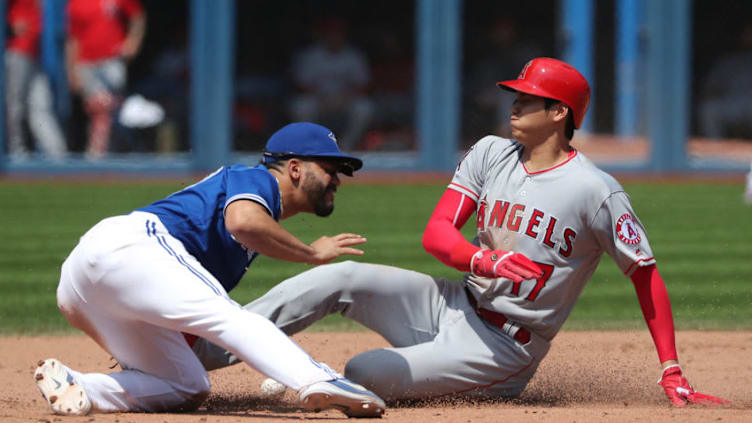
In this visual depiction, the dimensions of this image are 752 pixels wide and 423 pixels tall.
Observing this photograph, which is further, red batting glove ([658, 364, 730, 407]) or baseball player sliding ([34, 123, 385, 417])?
red batting glove ([658, 364, 730, 407])

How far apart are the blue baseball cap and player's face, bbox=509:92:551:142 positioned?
654mm

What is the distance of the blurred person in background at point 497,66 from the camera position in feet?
50.0

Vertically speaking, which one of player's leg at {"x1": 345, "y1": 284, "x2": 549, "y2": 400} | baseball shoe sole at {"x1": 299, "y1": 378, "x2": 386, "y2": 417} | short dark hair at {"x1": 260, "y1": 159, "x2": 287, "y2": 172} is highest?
short dark hair at {"x1": 260, "y1": 159, "x2": 287, "y2": 172}

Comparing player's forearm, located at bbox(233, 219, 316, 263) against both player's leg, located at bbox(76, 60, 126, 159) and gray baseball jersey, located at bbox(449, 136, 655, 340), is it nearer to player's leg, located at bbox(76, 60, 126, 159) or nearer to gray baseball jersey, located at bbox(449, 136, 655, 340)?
gray baseball jersey, located at bbox(449, 136, 655, 340)

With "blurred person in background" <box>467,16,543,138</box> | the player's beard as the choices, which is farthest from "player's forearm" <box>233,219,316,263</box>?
"blurred person in background" <box>467,16,543,138</box>

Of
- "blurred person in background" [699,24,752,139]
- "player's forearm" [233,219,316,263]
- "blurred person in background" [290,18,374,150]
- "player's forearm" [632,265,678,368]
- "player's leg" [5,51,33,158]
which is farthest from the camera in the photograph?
"blurred person in background" [699,24,752,139]

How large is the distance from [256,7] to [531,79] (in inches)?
445

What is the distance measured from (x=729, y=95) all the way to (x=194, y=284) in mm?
13501

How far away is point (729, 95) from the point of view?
1581 centimetres

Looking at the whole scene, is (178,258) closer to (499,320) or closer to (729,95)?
(499,320)

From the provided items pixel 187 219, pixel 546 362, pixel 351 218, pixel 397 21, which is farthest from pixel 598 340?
pixel 397 21

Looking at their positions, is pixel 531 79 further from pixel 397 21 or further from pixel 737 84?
pixel 737 84

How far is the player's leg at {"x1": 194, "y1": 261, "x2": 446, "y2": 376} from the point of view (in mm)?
4164

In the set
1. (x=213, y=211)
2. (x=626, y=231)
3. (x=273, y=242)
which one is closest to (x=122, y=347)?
(x=213, y=211)
